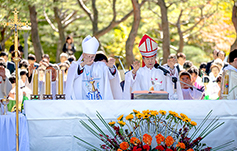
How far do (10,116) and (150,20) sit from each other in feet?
69.3

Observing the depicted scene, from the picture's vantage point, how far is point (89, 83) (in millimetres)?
6578

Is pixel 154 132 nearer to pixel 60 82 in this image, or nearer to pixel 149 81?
pixel 60 82

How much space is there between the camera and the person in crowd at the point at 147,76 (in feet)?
22.0

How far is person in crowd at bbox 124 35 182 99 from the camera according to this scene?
6.71m

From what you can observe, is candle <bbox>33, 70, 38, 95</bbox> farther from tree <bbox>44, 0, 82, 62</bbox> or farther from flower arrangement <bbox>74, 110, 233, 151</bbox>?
tree <bbox>44, 0, 82, 62</bbox>

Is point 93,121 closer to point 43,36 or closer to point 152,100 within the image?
point 152,100

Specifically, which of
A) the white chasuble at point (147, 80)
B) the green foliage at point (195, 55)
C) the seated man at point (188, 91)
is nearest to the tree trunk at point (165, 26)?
the seated man at point (188, 91)

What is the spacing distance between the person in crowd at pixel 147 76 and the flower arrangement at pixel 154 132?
A: 1.56 m

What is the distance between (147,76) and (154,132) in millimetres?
2069

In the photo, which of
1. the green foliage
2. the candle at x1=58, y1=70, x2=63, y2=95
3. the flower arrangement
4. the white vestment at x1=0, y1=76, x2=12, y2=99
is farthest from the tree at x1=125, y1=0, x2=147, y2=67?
the green foliage

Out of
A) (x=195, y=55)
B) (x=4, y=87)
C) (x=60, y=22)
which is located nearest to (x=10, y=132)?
(x=4, y=87)

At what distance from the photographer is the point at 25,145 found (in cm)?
529

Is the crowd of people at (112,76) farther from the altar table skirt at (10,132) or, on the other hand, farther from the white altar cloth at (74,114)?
the altar table skirt at (10,132)

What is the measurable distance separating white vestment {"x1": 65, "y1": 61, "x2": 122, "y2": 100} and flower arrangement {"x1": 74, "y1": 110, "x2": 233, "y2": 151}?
3.91ft
